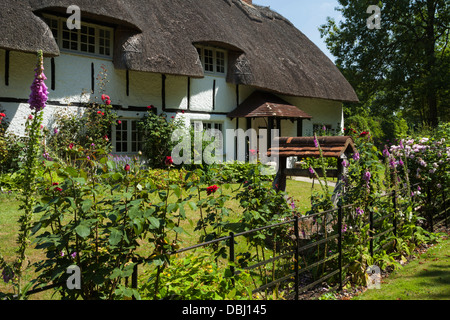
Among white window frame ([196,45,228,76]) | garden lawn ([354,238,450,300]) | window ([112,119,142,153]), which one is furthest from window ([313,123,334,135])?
garden lawn ([354,238,450,300])

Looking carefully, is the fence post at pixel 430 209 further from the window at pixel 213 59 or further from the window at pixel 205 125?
the window at pixel 213 59

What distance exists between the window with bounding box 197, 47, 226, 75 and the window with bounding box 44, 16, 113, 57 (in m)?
3.39

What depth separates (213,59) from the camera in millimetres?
13203

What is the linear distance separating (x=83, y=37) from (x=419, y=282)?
32.7 ft

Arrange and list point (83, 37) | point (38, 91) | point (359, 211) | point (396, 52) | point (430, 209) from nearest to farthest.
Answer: point (38, 91) < point (359, 211) < point (430, 209) < point (83, 37) < point (396, 52)

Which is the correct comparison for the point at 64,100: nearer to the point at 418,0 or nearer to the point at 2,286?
the point at 2,286

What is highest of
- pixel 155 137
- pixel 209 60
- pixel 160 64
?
pixel 209 60

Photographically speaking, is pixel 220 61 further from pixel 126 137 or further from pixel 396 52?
pixel 396 52

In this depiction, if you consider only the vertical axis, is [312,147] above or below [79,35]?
below

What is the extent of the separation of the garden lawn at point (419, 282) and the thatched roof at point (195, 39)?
816cm

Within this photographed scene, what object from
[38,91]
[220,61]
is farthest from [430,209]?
[220,61]

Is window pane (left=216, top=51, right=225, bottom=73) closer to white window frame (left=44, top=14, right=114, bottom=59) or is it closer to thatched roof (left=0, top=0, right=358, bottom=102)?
thatched roof (left=0, top=0, right=358, bottom=102)

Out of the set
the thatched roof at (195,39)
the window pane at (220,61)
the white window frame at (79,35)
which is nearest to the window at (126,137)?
the thatched roof at (195,39)
